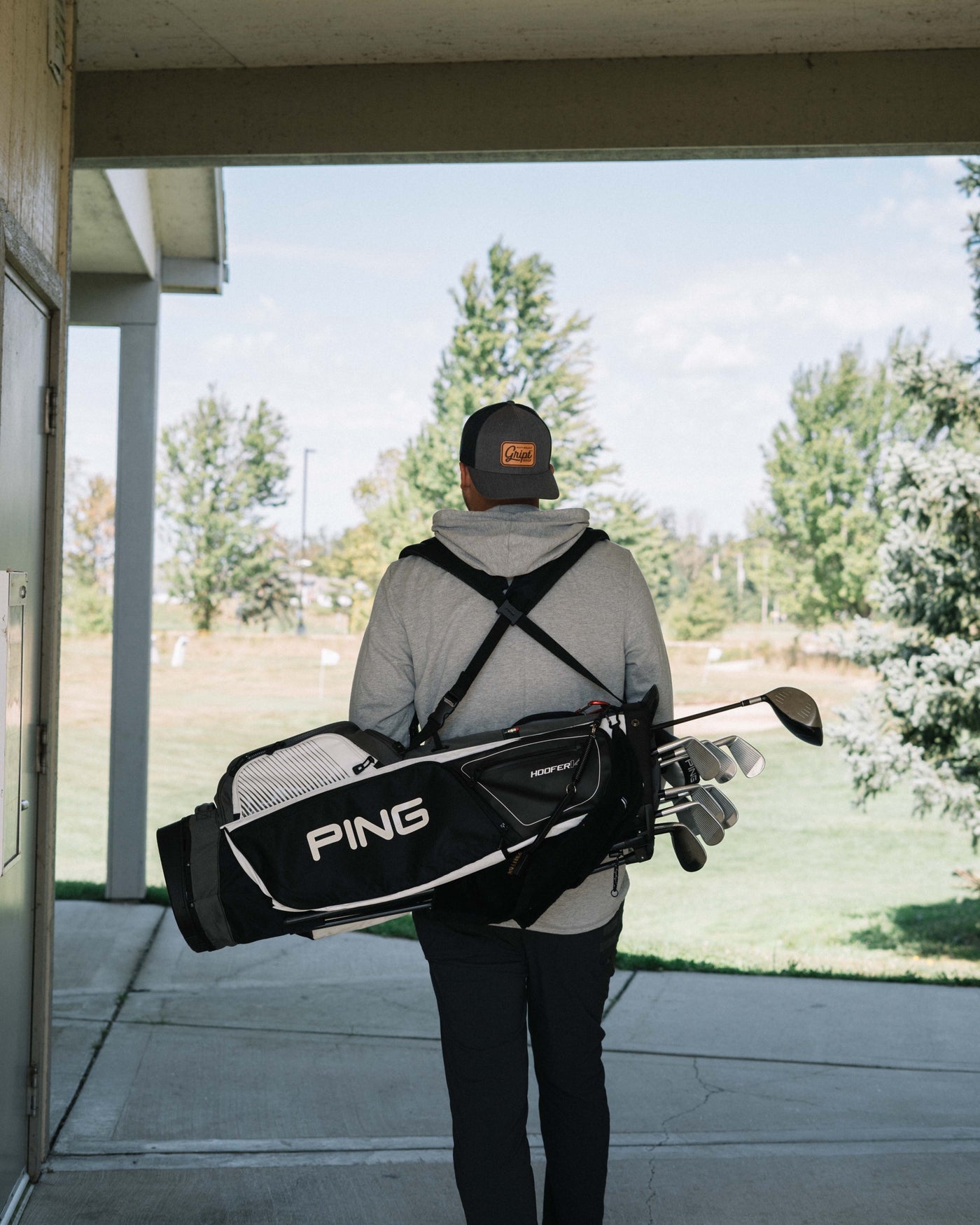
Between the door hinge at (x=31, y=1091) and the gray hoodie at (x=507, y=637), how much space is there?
1.57 m

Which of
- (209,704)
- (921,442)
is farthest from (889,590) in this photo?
(209,704)

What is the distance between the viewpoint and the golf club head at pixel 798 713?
2346 millimetres

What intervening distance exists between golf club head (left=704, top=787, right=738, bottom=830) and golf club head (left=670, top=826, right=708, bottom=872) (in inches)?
2.7

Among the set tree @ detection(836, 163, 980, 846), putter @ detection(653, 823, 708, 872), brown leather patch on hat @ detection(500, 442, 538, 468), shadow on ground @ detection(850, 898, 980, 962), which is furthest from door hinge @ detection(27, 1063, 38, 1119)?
shadow on ground @ detection(850, 898, 980, 962)

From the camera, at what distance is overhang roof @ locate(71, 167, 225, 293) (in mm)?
5770

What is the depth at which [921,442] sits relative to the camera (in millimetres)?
11719

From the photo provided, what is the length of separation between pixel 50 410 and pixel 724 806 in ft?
6.78

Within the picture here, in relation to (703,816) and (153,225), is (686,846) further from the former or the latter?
(153,225)

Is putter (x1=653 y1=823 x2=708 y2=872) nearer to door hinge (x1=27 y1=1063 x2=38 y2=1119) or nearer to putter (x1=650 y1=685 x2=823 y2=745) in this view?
putter (x1=650 y1=685 x2=823 y2=745)

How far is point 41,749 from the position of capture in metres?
3.27

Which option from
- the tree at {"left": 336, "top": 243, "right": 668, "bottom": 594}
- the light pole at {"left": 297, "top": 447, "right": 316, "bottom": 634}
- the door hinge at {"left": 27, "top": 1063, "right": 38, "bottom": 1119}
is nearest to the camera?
the door hinge at {"left": 27, "top": 1063, "right": 38, "bottom": 1119}

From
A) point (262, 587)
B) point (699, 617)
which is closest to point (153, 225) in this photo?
point (699, 617)

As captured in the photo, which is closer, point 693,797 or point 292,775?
point 292,775

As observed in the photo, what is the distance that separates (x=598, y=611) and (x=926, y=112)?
8.41 ft
